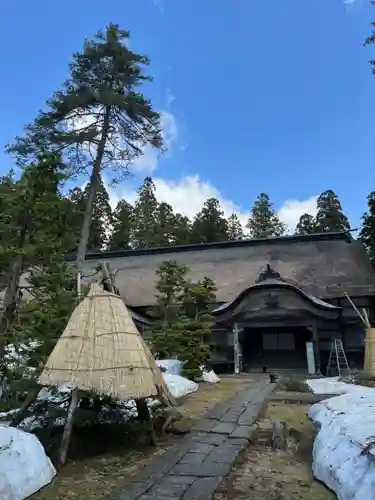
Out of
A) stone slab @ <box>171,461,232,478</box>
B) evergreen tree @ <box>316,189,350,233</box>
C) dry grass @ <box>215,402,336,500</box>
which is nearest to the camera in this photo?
dry grass @ <box>215,402,336,500</box>

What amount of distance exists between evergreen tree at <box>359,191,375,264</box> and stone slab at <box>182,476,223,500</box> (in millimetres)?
19276

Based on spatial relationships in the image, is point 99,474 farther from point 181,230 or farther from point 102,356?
point 181,230

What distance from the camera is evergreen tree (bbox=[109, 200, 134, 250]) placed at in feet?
131

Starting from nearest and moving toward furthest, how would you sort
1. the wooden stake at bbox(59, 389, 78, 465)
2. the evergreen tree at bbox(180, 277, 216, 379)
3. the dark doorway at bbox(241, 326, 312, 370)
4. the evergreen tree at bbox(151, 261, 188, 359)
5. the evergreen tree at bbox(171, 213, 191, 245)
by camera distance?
the wooden stake at bbox(59, 389, 78, 465) → the evergreen tree at bbox(180, 277, 216, 379) → the evergreen tree at bbox(151, 261, 188, 359) → the dark doorway at bbox(241, 326, 312, 370) → the evergreen tree at bbox(171, 213, 191, 245)

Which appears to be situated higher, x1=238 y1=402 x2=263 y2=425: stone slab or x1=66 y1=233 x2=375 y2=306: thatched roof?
x1=66 y1=233 x2=375 y2=306: thatched roof

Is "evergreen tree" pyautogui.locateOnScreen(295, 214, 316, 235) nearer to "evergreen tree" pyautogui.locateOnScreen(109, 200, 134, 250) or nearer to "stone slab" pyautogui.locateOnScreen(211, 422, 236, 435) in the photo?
"evergreen tree" pyautogui.locateOnScreen(109, 200, 134, 250)

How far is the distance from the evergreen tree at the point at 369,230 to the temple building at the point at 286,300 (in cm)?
75

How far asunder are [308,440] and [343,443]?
2048 mm

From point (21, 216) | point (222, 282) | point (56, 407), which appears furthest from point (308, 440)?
point (222, 282)

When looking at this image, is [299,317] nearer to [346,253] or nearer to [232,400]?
[346,253]

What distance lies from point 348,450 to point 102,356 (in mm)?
2924

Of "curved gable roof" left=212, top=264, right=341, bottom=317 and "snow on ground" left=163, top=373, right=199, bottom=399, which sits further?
"curved gable roof" left=212, top=264, right=341, bottom=317

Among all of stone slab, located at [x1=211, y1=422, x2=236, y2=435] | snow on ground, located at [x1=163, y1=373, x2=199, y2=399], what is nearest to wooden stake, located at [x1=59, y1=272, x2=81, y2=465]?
stone slab, located at [x1=211, y1=422, x2=236, y2=435]

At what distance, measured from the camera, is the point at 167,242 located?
129ft
